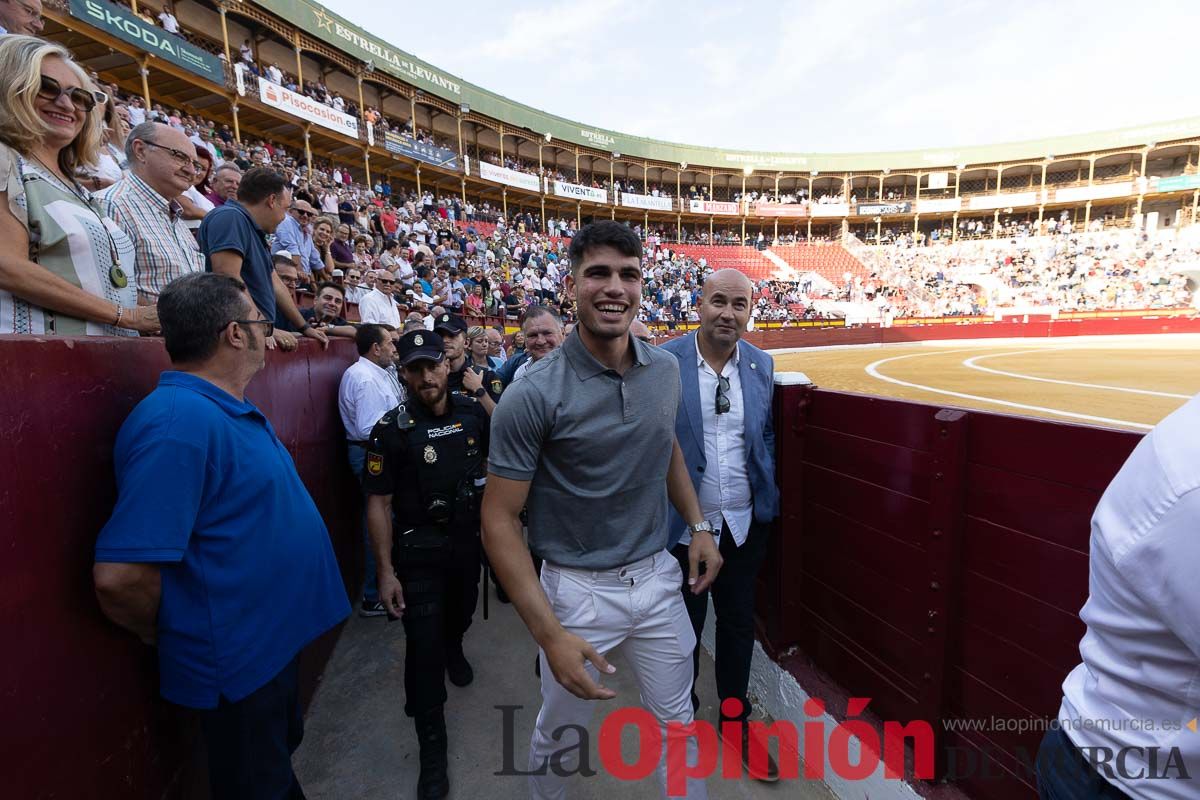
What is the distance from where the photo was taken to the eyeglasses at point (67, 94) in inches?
66.1

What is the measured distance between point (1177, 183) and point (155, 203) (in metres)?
58.8

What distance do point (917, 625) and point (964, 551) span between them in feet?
1.27

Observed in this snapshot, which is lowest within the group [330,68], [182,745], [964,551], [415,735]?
[415,735]

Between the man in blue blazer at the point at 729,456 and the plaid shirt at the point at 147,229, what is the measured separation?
217 cm

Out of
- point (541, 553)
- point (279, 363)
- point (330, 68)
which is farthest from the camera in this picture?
point (330, 68)

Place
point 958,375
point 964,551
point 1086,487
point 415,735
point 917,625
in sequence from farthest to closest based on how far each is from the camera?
1. point 958,375
2. point 415,735
3. point 917,625
4. point 964,551
5. point 1086,487

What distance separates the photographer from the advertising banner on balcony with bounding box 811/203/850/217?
45.5 m

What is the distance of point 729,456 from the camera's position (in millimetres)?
2395

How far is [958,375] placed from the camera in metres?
12.7

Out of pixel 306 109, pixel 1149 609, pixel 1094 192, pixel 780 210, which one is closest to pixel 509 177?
pixel 306 109

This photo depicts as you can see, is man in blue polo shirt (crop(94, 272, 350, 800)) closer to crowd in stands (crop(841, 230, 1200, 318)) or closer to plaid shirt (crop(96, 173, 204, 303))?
plaid shirt (crop(96, 173, 204, 303))

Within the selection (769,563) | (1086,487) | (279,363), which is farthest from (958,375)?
(279,363)

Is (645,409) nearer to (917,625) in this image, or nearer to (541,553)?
(541,553)

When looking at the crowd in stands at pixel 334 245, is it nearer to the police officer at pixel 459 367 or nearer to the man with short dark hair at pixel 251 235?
the man with short dark hair at pixel 251 235
